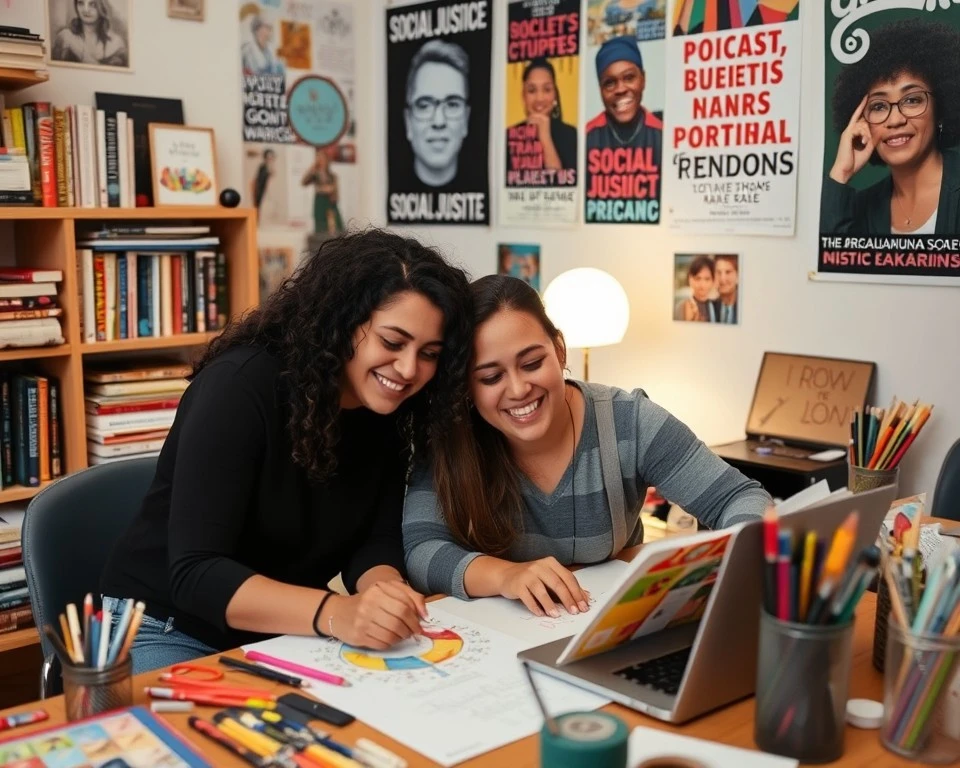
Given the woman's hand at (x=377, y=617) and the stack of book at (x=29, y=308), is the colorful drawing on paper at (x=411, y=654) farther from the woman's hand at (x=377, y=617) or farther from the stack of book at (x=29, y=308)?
the stack of book at (x=29, y=308)

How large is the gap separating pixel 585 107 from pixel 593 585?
2039 millimetres

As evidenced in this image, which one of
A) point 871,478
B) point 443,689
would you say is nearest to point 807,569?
point 443,689

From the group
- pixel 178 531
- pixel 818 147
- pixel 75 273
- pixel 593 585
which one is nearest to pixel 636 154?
pixel 818 147

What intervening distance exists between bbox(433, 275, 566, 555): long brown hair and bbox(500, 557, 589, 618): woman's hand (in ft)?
0.49

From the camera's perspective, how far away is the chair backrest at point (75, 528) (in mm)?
1653

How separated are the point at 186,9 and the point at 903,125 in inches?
83.2

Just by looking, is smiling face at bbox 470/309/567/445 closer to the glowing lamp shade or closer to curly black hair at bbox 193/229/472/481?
curly black hair at bbox 193/229/472/481

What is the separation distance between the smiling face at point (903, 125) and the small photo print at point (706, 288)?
499mm

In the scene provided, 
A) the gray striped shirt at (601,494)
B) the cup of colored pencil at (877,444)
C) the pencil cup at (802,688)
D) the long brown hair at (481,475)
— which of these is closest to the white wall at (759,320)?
the cup of colored pencil at (877,444)

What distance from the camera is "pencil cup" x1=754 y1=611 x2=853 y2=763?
3.16 feet

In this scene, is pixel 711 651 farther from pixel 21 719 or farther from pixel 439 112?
pixel 439 112

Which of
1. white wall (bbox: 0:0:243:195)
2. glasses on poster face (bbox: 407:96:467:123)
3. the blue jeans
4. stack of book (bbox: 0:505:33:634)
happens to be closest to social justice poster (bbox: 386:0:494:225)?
glasses on poster face (bbox: 407:96:467:123)

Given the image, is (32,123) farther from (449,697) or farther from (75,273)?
(449,697)

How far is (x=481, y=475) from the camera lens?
166 cm
